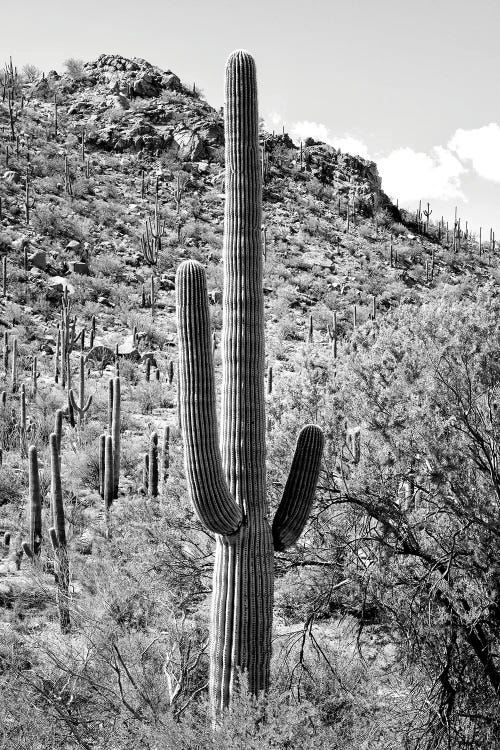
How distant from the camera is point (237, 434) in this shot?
7.12 m

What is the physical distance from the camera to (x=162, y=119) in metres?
50.7

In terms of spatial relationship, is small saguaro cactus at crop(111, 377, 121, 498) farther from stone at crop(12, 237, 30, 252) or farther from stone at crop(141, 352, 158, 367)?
stone at crop(12, 237, 30, 252)

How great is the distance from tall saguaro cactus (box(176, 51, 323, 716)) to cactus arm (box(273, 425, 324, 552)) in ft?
0.03

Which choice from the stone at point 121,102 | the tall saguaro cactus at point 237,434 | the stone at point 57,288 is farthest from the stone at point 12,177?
the tall saguaro cactus at point 237,434

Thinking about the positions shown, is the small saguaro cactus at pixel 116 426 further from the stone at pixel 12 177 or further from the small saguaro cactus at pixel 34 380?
the stone at pixel 12 177

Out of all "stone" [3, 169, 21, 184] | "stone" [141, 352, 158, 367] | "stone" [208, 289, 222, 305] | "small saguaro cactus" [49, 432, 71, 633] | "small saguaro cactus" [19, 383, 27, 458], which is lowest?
"small saguaro cactus" [49, 432, 71, 633]

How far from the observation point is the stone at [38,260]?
33.2 meters

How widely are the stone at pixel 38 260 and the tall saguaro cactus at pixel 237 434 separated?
2759cm

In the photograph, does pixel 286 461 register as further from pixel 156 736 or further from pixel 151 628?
pixel 156 736

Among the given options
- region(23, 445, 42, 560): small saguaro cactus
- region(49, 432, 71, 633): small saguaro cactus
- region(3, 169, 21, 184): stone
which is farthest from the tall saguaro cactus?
region(3, 169, 21, 184): stone

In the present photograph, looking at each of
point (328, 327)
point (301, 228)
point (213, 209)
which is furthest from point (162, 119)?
point (328, 327)

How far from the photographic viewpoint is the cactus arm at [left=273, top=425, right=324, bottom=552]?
7.51m

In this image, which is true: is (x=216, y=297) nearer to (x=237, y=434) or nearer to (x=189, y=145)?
(x=189, y=145)

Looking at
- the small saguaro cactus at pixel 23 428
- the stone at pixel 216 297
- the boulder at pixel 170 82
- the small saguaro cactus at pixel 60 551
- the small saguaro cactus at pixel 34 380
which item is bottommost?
the small saguaro cactus at pixel 60 551
